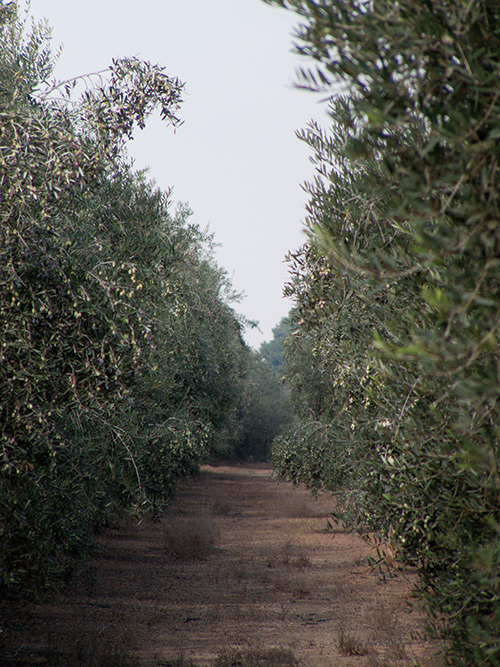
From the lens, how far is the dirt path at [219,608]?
8992 millimetres

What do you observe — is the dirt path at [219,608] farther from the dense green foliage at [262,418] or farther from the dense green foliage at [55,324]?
the dense green foliage at [262,418]

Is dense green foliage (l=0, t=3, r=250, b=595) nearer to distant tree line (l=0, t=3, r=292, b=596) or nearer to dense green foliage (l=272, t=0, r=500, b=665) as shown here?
distant tree line (l=0, t=3, r=292, b=596)

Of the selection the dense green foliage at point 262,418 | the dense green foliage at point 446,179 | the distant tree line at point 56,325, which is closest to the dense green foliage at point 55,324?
the distant tree line at point 56,325

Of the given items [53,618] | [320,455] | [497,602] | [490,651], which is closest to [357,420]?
[497,602]

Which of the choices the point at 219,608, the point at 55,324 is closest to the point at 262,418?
the point at 219,608

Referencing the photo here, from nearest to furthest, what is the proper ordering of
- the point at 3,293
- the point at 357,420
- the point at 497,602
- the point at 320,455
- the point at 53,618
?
the point at 497,602
the point at 3,293
the point at 357,420
the point at 53,618
the point at 320,455

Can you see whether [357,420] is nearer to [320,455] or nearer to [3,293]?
[3,293]

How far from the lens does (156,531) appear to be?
818 inches

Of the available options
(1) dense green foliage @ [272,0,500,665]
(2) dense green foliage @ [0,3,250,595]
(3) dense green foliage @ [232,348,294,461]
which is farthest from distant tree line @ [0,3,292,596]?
(3) dense green foliage @ [232,348,294,461]

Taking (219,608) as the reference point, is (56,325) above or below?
above

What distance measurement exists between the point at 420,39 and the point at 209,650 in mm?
8996

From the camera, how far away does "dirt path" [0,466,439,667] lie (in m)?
8.99

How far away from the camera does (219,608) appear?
1191 centimetres

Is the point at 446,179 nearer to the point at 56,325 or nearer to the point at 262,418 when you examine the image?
the point at 56,325
